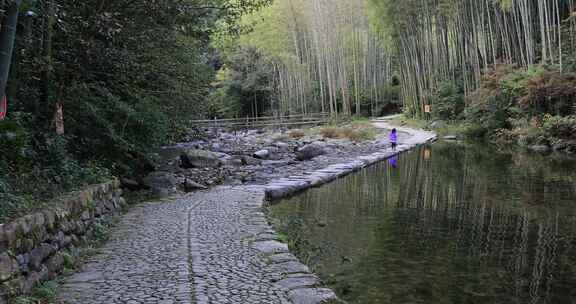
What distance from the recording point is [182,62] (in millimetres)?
7059

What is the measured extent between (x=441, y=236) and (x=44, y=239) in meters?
3.45

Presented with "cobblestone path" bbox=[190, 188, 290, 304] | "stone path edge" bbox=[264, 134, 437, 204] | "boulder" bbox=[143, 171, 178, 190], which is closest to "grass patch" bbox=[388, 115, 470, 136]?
"stone path edge" bbox=[264, 134, 437, 204]

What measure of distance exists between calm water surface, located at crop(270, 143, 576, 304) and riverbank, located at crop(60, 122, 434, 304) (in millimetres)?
401

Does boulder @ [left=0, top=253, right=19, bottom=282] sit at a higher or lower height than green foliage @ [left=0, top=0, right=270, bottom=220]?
lower

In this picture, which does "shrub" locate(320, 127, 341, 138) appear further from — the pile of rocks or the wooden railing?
the wooden railing

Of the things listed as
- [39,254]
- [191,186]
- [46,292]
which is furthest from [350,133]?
[46,292]

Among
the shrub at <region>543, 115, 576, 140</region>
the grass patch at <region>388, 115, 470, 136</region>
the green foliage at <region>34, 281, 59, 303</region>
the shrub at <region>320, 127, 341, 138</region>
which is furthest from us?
the grass patch at <region>388, 115, 470, 136</region>

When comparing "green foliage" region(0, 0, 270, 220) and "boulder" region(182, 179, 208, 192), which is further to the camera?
"boulder" region(182, 179, 208, 192)

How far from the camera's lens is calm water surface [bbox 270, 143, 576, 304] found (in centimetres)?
A: 339

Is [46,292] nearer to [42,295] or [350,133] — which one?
[42,295]

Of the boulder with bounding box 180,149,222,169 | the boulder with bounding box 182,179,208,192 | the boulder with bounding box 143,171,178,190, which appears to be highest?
the boulder with bounding box 180,149,222,169

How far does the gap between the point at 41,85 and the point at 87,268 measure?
2410 millimetres

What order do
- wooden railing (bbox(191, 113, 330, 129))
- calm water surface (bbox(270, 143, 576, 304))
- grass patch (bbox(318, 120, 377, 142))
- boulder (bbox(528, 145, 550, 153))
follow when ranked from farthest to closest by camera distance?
wooden railing (bbox(191, 113, 330, 129))
grass patch (bbox(318, 120, 377, 142))
boulder (bbox(528, 145, 550, 153))
calm water surface (bbox(270, 143, 576, 304))

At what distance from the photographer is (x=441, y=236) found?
4691 millimetres
